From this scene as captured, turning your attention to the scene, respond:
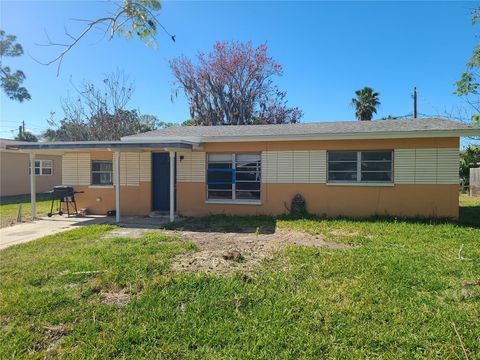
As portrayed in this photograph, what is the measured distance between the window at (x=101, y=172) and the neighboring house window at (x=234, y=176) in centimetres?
393

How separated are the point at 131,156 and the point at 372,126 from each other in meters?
8.72

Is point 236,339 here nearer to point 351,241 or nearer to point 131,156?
point 351,241

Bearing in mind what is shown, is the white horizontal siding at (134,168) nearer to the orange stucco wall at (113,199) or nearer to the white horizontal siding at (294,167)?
the orange stucco wall at (113,199)

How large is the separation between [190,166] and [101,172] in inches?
141

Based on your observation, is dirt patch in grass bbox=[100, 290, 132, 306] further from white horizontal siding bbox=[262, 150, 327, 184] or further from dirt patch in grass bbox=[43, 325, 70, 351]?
white horizontal siding bbox=[262, 150, 327, 184]

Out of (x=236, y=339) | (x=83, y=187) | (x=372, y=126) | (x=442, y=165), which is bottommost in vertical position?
(x=236, y=339)

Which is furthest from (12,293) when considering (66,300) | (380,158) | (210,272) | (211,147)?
(380,158)

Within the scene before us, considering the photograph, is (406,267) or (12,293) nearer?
(12,293)

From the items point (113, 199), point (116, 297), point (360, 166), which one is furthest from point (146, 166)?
point (116, 297)

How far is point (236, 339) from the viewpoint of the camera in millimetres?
3395

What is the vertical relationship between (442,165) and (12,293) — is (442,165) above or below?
above

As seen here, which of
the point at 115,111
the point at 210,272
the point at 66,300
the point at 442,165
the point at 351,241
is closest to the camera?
the point at 66,300

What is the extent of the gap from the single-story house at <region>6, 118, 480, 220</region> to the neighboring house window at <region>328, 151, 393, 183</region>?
0.10 ft

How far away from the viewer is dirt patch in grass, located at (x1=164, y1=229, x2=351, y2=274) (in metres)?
5.45
